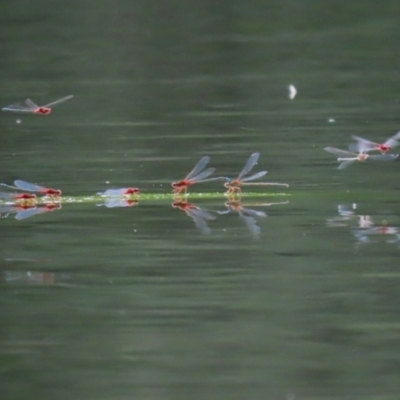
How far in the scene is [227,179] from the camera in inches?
279

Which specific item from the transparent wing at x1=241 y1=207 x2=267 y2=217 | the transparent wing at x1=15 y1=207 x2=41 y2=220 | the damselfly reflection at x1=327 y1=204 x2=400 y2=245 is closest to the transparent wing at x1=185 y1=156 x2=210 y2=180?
the transparent wing at x1=241 y1=207 x2=267 y2=217

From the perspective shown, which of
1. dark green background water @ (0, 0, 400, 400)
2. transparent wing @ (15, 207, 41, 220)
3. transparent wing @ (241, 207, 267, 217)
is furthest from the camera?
transparent wing @ (15, 207, 41, 220)

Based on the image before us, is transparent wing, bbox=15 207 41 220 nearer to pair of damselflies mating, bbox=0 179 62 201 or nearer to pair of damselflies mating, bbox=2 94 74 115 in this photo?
pair of damselflies mating, bbox=0 179 62 201

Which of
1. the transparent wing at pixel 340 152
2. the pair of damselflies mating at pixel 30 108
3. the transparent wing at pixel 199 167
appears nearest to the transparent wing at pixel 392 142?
the transparent wing at pixel 340 152

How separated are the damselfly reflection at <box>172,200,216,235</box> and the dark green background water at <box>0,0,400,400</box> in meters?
0.05

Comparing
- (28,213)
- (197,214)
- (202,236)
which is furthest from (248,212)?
(28,213)

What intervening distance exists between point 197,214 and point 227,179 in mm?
718

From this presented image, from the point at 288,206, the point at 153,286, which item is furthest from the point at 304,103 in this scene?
the point at 153,286

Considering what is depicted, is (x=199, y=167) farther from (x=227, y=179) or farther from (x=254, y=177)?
(x=254, y=177)

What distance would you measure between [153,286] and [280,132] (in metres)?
3.33

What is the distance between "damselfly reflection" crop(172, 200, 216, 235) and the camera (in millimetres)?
6117

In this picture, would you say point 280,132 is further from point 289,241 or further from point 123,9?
point 123,9

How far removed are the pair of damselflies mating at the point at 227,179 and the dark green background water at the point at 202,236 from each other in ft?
0.46

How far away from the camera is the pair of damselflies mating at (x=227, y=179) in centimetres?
686
